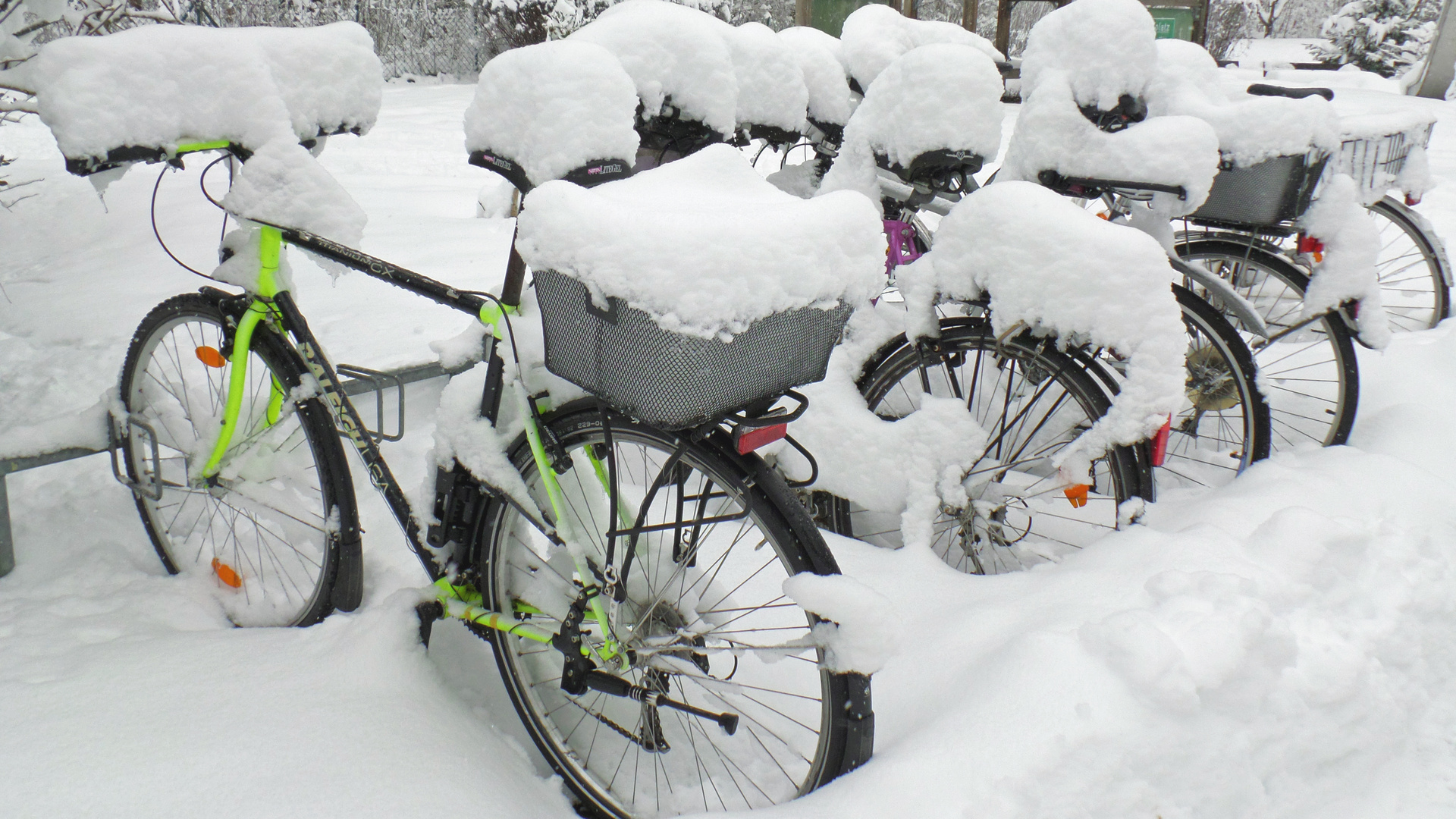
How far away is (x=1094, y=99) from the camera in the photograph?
2.38 meters

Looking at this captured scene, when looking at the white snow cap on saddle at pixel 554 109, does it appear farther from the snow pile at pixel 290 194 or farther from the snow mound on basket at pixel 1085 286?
the snow mound on basket at pixel 1085 286

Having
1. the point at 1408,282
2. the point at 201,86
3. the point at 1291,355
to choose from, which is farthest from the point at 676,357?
the point at 1408,282

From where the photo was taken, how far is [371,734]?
169cm

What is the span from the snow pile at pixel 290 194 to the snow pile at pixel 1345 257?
2.59 metres

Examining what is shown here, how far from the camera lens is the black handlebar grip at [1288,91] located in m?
2.78

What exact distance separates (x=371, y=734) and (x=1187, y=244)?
269cm

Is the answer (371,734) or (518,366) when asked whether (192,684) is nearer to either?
(371,734)

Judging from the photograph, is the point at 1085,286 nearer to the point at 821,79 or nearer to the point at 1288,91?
the point at 821,79

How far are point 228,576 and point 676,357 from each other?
5.40 ft

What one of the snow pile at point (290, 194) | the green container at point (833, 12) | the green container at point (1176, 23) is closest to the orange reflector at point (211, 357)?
the snow pile at point (290, 194)

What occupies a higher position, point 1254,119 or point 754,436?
point 1254,119

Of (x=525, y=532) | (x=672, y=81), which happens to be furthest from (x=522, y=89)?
(x=525, y=532)

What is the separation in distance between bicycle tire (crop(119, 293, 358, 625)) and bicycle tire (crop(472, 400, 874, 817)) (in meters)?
0.47

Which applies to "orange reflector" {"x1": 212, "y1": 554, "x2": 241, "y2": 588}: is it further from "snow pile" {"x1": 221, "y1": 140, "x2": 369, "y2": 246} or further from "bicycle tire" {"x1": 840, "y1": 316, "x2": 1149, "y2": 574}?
"bicycle tire" {"x1": 840, "y1": 316, "x2": 1149, "y2": 574}
